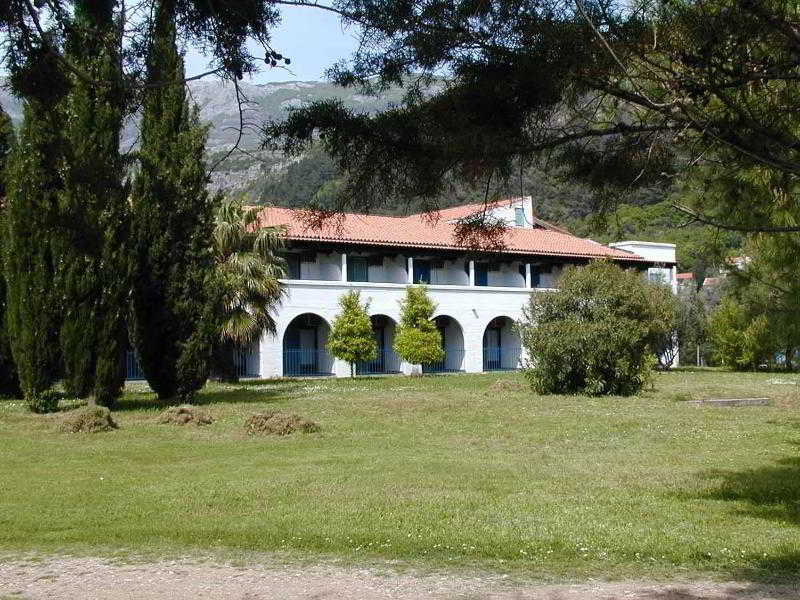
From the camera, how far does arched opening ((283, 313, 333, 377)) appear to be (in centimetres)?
4166

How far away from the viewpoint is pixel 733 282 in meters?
11.1

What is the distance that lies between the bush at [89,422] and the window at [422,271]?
27.3m

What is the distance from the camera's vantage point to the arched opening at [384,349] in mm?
43794

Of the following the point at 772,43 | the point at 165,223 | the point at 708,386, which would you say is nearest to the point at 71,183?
the point at 772,43

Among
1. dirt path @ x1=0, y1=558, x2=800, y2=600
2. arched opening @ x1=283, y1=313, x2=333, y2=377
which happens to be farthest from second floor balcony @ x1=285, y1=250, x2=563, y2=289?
dirt path @ x1=0, y1=558, x2=800, y2=600

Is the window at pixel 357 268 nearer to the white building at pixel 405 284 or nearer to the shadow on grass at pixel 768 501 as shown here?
the white building at pixel 405 284

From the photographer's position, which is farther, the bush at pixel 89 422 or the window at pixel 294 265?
the window at pixel 294 265

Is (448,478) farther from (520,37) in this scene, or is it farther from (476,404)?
(476,404)

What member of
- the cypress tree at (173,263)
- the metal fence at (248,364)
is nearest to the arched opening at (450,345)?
the metal fence at (248,364)

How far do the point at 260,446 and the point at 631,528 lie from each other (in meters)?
7.70

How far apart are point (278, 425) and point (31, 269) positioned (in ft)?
26.7

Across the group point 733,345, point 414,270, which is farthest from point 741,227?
point 733,345

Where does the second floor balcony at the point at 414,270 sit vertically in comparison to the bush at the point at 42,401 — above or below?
above

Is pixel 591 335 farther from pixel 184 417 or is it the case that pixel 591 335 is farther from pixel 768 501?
pixel 768 501
